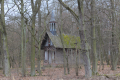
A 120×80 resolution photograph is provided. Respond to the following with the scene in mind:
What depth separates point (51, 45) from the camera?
84.4 ft

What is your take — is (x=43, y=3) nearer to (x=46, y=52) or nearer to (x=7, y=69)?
(x=7, y=69)

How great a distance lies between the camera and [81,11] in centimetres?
914

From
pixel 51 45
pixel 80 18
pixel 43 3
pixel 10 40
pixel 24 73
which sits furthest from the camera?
pixel 10 40

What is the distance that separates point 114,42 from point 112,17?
10.7ft

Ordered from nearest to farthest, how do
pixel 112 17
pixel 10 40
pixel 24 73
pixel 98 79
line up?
pixel 98 79, pixel 24 73, pixel 112 17, pixel 10 40

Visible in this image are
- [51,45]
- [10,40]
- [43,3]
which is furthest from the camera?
[10,40]

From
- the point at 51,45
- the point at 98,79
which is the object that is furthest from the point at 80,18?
the point at 51,45

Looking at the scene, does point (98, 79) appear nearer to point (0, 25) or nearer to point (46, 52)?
point (0, 25)

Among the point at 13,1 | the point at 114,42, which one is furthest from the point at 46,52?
the point at 13,1

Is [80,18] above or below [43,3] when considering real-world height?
below

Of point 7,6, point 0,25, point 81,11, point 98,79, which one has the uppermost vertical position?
point 7,6

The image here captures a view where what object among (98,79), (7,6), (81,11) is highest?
(7,6)

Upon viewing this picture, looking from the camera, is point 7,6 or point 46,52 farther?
point 46,52

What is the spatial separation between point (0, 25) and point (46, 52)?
1651 centimetres
